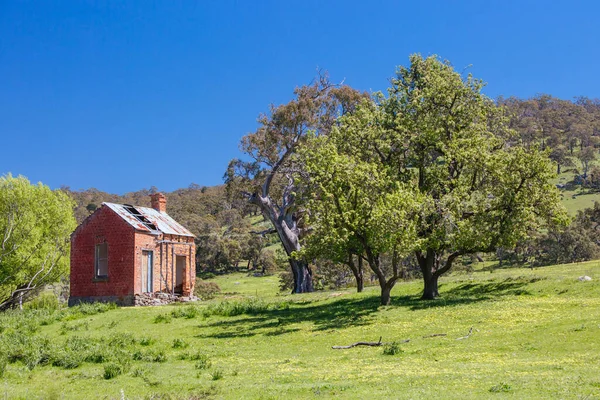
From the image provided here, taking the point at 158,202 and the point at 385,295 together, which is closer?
the point at 385,295

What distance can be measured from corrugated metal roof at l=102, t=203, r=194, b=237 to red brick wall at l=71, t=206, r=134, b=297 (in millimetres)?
475

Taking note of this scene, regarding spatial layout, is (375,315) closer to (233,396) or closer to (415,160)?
(415,160)

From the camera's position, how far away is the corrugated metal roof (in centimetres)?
4457

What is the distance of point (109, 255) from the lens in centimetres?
4409

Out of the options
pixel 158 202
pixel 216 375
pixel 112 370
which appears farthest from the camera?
pixel 158 202

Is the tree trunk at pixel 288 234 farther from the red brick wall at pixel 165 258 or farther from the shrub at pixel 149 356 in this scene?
the shrub at pixel 149 356

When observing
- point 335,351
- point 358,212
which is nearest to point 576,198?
point 358,212

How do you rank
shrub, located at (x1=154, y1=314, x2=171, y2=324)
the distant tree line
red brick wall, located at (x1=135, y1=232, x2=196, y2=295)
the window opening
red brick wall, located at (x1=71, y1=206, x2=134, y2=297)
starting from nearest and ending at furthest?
1. the distant tree line
2. shrub, located at (x1=154, y1=314, x2=171, y2=324)
3. red brick wall, located at (x1=71, y1=206, x2=134, y2=297)
4. red brick wall, located at (x1=135, y1=232, x2=196, y2=295)
5. the window opening

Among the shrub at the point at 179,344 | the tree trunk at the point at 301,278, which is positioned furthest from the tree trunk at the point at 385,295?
the tree trunk at the point at 301,278

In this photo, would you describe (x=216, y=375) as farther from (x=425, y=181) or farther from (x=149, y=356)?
(x=425, y=181)

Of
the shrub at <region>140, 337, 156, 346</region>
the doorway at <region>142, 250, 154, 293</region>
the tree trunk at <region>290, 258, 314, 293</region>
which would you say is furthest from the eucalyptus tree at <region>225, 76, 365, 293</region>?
the shrub at <region>140, 337, 156, 346</region>

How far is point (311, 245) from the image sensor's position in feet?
109

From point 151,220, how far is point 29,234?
1165 centimetres

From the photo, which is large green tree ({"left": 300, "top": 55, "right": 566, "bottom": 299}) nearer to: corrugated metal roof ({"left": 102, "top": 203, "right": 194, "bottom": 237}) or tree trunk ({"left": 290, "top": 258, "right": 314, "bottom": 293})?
corrugated metal roof ({"left": 102, "top": 203, "right": 194, "bottom": 237})
